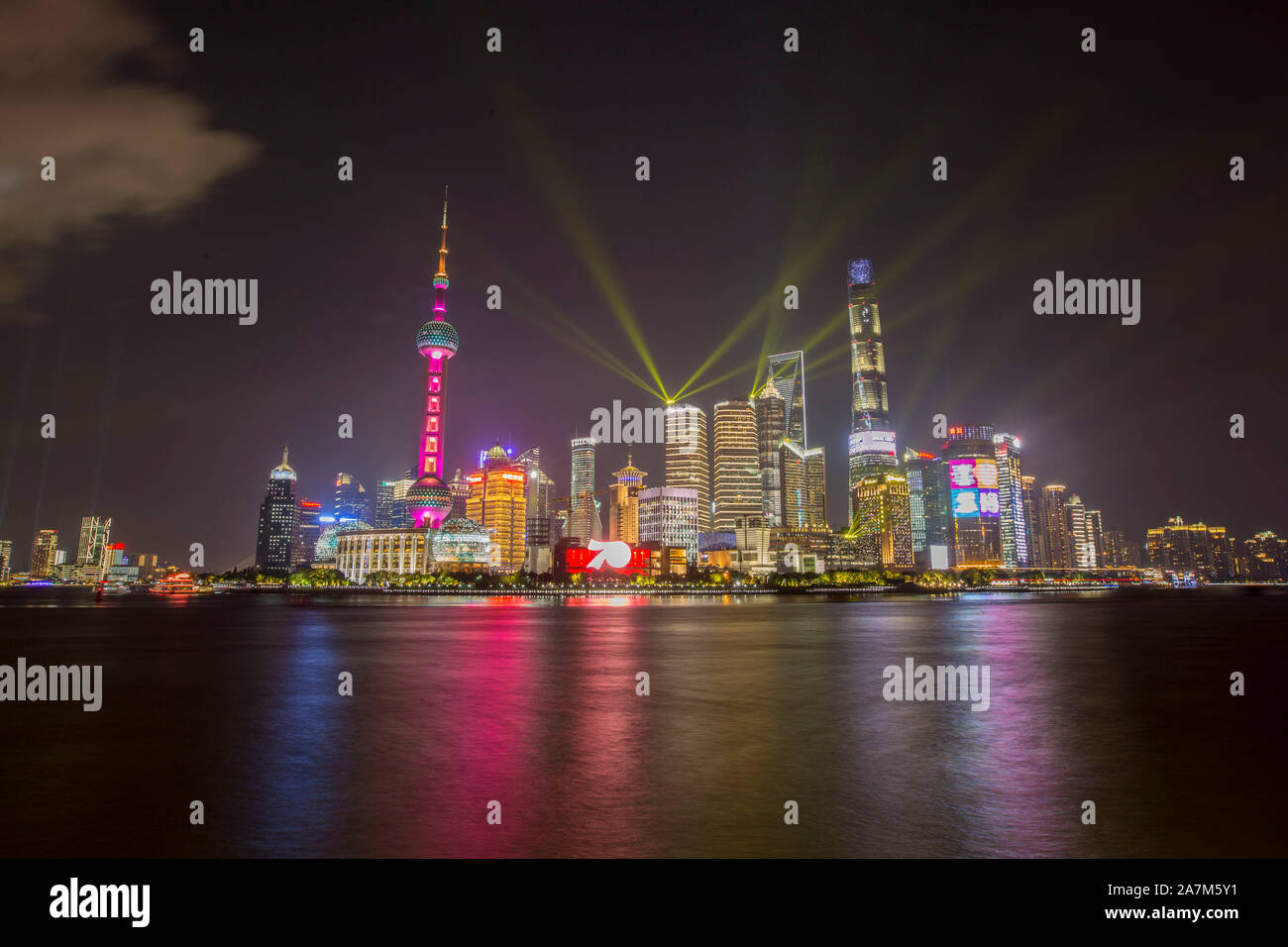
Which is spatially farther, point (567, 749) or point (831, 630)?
point (831, 630)

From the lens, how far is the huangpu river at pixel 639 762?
496 inches

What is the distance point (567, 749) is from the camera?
19.0 metres

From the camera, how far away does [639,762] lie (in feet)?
58.3

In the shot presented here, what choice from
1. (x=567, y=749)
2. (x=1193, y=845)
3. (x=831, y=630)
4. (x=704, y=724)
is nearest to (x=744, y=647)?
(x=831, y=630)

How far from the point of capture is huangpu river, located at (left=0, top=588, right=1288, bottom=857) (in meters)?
12.6

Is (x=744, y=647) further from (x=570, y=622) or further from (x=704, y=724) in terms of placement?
(x=570, y=622)
